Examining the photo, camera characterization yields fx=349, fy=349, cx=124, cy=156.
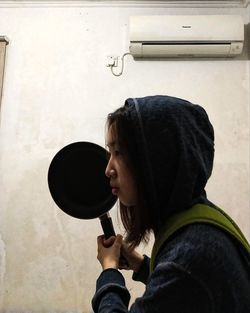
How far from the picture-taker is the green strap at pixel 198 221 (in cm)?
68

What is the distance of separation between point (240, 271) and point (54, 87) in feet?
5.01

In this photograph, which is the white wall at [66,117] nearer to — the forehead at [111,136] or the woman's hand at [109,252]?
the woman's hand at [109,252]

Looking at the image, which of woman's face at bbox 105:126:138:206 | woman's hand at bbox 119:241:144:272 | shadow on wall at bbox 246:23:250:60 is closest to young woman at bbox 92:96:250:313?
woman's face at bbox 105:126:138:206

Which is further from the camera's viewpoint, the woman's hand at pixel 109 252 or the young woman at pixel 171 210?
the woman's hand at pixel 109 252

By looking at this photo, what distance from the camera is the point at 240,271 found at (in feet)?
2.15

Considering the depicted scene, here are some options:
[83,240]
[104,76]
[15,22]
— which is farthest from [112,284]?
[15,22]

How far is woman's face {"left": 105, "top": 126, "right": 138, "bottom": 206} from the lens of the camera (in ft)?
2.52

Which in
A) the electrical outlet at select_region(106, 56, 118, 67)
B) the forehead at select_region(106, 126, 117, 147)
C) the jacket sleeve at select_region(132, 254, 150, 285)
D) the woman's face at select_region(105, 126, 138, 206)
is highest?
the electrical outlet at select_region(106, 56, 118, 67)

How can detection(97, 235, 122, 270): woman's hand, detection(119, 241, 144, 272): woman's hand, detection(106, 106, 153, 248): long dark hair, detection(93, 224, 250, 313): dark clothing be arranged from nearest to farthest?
detection(93, 224, 250, 313): dark clothing
detection(106, 106, 153, 248): long dark hair
detection(97, 235, 122, 270): woman's hand
detection(119, 241, 144, 272): woman's hand

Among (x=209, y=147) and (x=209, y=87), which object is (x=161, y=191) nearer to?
(x=209, y=147)

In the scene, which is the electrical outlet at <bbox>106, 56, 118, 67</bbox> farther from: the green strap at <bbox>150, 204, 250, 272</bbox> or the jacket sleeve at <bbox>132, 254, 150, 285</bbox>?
the green strap at <bbox>150, 204, 250, 272</bbox>

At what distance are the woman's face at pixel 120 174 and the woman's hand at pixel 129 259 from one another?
218 mm

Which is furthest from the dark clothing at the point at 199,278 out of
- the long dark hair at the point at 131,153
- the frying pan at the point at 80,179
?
the frying pan at the point at 80,179

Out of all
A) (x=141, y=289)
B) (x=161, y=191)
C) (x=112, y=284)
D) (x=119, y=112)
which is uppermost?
(x=119, y=112)
